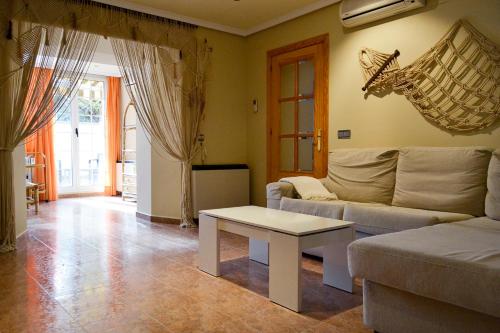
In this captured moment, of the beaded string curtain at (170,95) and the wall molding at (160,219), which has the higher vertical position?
the beaded string curtain at (170,95)

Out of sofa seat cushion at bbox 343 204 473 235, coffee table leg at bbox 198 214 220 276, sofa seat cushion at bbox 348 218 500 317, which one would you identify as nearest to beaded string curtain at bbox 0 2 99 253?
coffee table leg at bbox 198 214 220 276

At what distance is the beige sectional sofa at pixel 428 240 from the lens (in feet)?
5.10

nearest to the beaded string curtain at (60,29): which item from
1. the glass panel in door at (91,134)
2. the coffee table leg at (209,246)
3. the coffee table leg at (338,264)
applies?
the coffee table leg at (209,246)

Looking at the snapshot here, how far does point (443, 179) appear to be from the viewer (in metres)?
2.97

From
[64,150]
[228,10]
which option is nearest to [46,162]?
[64,150]

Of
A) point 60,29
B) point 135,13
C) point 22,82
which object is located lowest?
point 22,82

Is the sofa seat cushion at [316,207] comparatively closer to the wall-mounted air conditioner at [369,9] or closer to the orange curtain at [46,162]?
the wall-mounted air conditioner at [369,9]

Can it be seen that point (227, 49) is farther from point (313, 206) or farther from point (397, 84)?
point (313, 206)

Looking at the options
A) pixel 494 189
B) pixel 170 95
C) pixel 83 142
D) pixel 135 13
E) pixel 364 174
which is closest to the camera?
pixel 494 189

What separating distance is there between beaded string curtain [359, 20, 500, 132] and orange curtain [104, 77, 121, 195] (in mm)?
5898

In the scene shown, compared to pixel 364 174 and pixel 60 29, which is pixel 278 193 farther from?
pixel 60 29

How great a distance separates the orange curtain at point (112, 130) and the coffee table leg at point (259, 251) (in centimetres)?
546

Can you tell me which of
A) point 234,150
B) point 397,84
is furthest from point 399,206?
point 234,150

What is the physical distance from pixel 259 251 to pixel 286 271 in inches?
37.1
